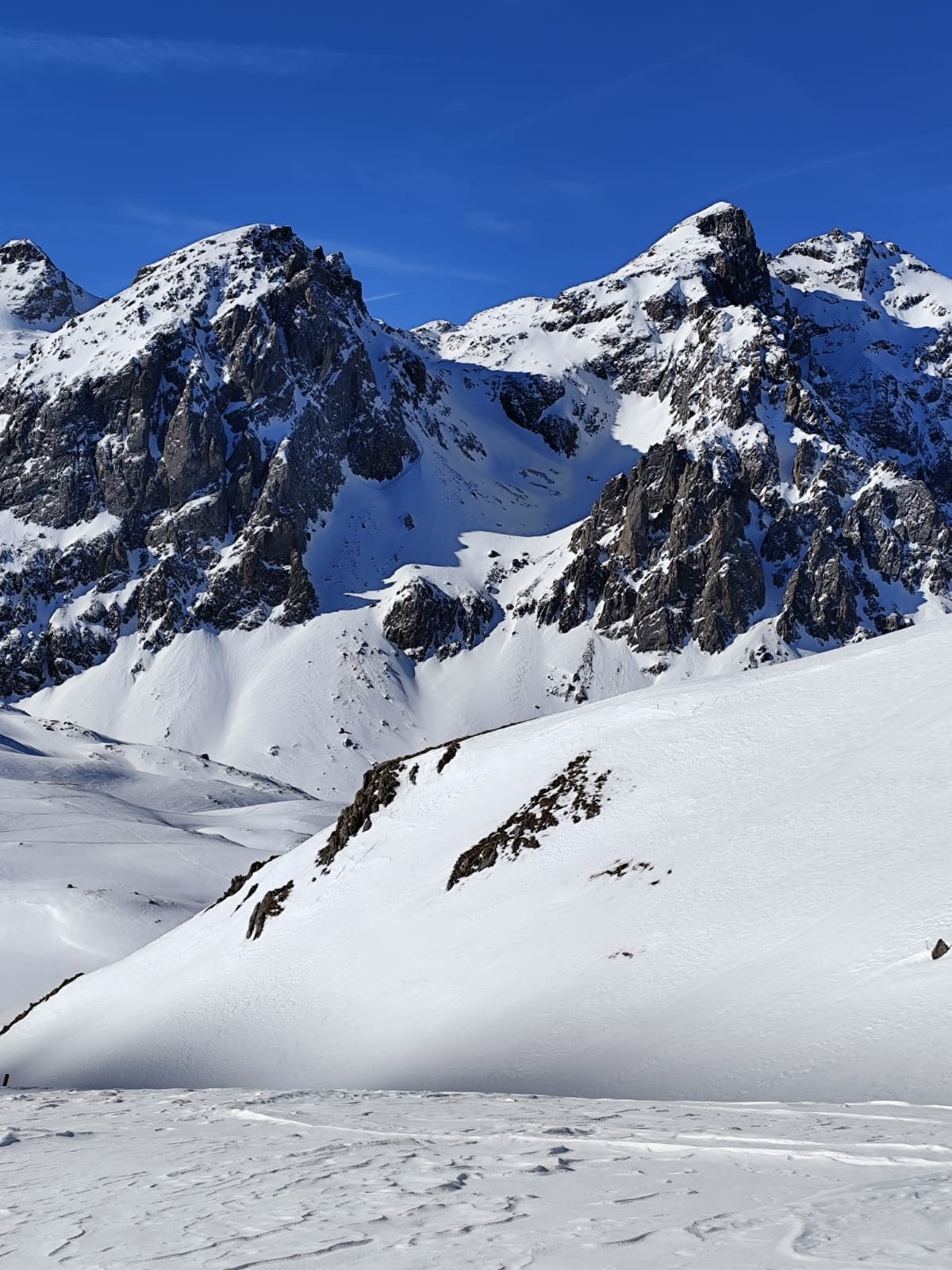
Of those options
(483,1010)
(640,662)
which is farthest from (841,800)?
(640,662)

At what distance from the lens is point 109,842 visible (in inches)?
3484

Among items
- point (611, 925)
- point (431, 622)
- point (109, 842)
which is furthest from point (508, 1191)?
point (431, 622)

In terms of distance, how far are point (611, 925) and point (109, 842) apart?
68.3 m

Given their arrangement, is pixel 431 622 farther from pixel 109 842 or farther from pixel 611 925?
pixel 611 925

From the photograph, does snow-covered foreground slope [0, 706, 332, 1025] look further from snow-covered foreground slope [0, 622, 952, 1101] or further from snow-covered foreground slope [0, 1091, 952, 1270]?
snow-covered foreground slope [0, 1091, 952, 1270]

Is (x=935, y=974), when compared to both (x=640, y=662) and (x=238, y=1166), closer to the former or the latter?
(x=238, y=1166)

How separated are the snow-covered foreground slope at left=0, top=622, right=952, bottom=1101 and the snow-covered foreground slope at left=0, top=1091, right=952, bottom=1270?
13.0ft

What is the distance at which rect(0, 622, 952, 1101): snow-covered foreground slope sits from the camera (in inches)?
787

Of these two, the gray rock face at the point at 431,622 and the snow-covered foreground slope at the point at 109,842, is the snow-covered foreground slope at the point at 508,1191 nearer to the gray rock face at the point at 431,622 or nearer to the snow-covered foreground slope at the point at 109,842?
the snow-covered foreground slope at the point at 109,842

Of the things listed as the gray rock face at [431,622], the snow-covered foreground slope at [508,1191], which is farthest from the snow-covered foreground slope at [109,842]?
the snow-covered foreground slope at [508,1191]

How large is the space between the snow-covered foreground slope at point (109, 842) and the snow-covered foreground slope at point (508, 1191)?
51932mm

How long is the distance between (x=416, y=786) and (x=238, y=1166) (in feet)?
103

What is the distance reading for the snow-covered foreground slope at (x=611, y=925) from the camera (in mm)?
19984

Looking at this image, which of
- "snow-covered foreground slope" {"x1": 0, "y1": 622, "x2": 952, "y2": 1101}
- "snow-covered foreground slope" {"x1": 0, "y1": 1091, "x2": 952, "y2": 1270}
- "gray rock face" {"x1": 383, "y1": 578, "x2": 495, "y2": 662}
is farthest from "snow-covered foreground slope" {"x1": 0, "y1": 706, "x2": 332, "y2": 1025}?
"snow-covered foreground slope" {"x1": 0, "y1": 1091, "x2": 952, "y2": 1270}
